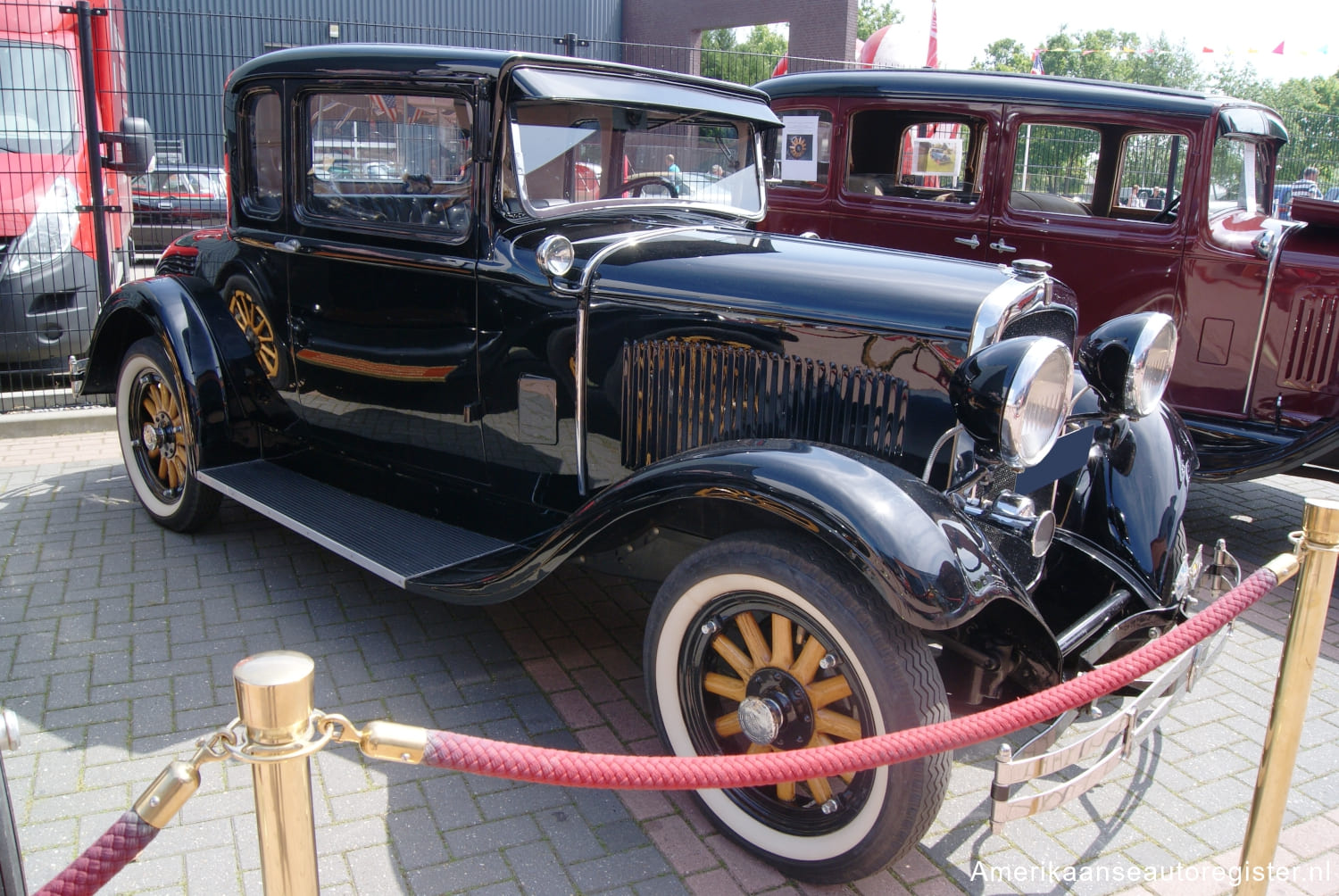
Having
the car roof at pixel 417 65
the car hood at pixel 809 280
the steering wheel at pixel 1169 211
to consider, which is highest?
the car roof at pixel 417 65

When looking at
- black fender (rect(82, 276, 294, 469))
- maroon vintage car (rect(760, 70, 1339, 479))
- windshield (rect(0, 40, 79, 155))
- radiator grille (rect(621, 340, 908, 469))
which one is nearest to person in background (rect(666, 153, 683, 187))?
radiator grille (rect(621, 340, 908, 469))

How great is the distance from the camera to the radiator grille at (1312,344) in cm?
446

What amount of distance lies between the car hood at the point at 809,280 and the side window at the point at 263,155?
1417 mm

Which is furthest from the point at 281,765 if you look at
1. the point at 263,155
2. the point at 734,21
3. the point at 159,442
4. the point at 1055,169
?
the point at 734,21

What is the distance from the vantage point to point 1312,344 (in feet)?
14.8

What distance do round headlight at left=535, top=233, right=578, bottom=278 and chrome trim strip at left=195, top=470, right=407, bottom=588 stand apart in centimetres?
96

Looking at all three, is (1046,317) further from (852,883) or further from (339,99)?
(339,99)

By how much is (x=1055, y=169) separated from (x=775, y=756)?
16.3 ft

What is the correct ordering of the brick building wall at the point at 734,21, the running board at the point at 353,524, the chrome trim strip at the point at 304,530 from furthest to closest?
the brick building wall at the point at 734,21, the running board at the point at 353,524, the chrome trim strip at the point at 304,530

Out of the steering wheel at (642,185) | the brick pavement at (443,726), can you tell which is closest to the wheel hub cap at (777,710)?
the brick pavement at (443,726)

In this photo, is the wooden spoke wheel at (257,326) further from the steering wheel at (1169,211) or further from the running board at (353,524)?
the steering wheel at (1169,211)

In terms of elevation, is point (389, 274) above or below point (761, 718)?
above

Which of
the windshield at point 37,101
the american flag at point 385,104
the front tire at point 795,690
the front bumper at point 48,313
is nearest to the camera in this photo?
the front tire at point 795,690

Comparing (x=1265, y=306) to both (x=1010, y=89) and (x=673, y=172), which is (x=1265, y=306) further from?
(x=673, y=172)
